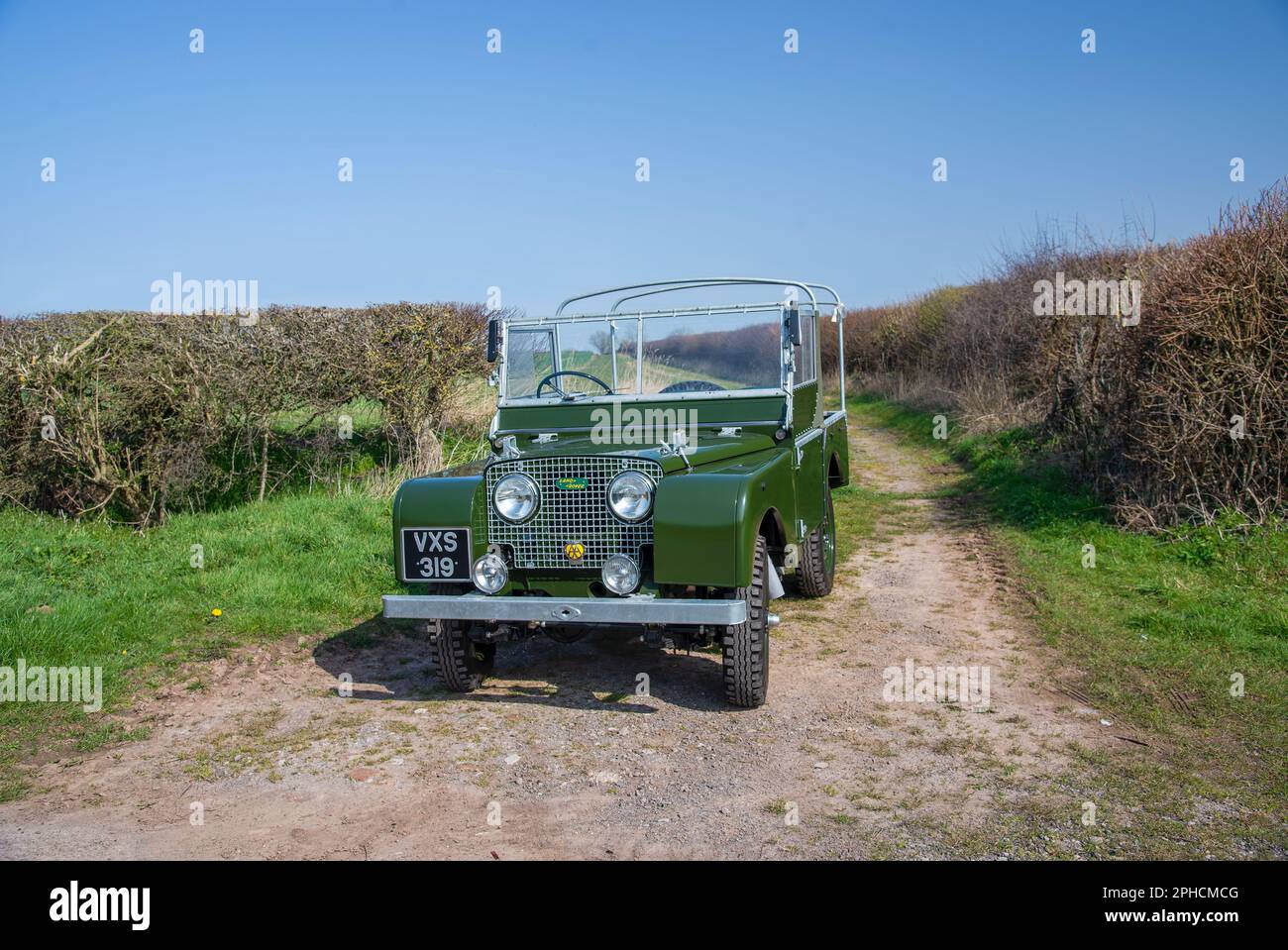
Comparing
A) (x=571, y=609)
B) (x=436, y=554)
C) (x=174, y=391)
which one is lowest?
(x=571, y=609)

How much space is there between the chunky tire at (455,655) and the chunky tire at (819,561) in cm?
280

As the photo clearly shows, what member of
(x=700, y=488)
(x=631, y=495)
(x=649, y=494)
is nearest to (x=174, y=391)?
(x=631, y=495)

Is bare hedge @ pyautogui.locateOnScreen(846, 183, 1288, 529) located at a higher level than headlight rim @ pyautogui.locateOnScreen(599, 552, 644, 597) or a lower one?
higher

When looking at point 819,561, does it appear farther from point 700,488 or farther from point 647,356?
point 700,488

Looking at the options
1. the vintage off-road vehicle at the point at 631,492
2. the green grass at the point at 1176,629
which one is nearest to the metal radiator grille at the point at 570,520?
the vintage off-road vehicle at the point at 631,492

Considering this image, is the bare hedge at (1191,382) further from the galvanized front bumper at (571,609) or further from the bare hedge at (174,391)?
the bare hedge at (174,391)

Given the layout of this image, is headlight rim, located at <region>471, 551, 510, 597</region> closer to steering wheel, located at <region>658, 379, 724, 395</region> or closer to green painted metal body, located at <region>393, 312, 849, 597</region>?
green painted metal body, located at <region>393, 312, 849, 597</region>

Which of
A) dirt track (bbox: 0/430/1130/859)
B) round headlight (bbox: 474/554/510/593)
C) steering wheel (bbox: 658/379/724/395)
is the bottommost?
dirt track (bbox: 0/430/1130/859)

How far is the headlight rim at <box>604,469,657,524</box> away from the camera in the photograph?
5344 millimetres

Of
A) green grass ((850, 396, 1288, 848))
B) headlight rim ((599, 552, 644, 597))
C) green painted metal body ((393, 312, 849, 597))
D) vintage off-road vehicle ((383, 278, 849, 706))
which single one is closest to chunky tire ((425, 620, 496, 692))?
vintage off-road vehicle ((383, 278, 849, 706))

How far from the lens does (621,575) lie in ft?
17.5

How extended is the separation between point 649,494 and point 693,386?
5.85 feet

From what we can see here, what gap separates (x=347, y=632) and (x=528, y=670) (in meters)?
1.50

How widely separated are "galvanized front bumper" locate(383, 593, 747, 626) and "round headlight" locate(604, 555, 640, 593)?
10cm
